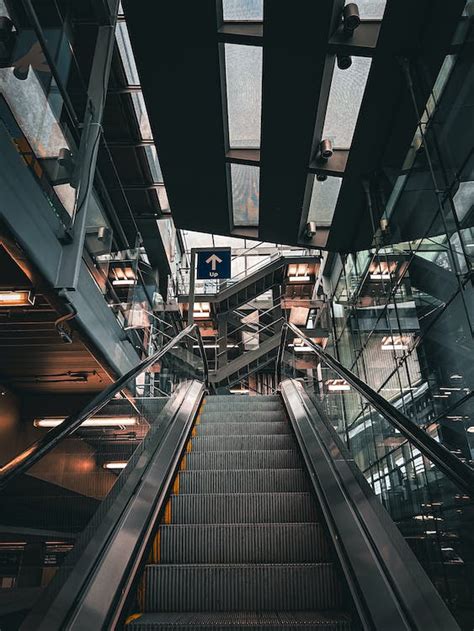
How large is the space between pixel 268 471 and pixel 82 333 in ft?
10.6

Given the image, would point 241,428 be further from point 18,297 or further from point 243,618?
point 243,618

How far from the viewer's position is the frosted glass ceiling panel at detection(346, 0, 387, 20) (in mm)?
5207

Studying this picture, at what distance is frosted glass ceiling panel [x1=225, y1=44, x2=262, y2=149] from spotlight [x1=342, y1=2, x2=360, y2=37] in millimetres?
1136

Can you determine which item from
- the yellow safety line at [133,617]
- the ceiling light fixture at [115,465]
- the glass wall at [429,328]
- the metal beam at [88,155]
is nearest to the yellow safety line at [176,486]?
the ceiling light fixture at [115,465]

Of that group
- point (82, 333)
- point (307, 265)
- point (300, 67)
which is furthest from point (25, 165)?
point (307, 265)

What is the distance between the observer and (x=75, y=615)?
2.05 meters

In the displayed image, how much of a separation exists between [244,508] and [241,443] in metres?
1.45

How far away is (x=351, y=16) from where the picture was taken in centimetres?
512

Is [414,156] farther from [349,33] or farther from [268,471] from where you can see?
[268,471]

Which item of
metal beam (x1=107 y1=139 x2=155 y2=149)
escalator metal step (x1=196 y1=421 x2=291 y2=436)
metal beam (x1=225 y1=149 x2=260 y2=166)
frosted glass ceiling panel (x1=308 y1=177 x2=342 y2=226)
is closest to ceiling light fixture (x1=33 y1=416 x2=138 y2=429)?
escalator metal step (x1=196 y1=421 x2=291 y2=436)

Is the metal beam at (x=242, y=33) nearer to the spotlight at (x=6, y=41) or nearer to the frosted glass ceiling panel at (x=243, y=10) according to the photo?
the frosted glass ceiling panel at (x=243, y=10)

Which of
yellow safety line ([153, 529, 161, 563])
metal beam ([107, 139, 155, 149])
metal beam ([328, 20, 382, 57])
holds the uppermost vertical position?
metal beam ([107, 139, 155, 149])

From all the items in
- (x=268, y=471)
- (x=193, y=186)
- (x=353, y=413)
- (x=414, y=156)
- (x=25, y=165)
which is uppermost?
(x=193, y=186)

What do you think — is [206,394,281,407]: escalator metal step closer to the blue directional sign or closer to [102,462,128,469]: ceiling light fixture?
the blue directional sign
